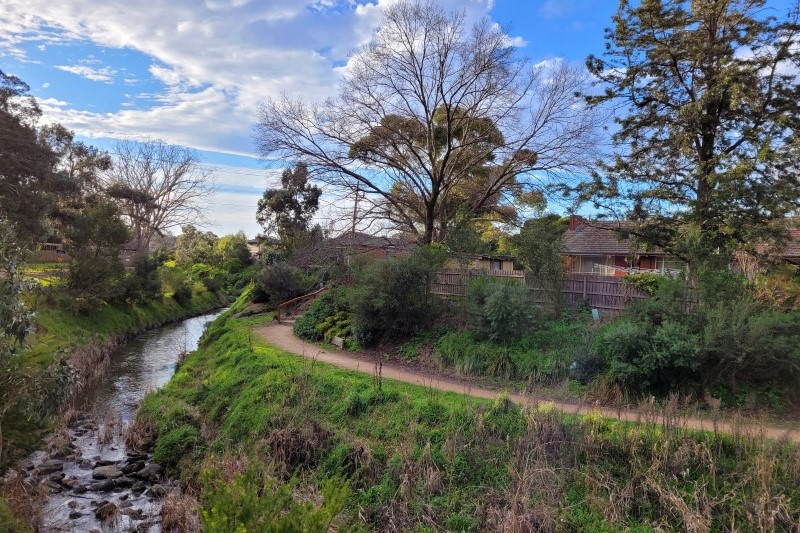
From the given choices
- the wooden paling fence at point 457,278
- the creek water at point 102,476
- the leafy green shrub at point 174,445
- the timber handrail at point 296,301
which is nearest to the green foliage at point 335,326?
the wooden paling fence at point 457,278

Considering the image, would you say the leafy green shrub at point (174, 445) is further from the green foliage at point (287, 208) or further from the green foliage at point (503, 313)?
the green foliage at point (287, 208)

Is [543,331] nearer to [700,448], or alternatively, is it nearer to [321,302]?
[700,448]

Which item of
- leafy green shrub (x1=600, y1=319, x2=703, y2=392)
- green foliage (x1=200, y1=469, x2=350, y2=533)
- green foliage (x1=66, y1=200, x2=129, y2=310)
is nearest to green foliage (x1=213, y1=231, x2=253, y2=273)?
green foliage (x1=66, y1=200, x2=129, y2=310)

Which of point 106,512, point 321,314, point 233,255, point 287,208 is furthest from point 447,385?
point 233,255

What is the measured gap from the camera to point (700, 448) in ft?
24.3

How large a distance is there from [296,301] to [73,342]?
9262 mm

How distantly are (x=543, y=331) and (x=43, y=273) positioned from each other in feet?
86.3

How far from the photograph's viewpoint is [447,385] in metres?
12.0

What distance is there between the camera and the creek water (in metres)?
8.17

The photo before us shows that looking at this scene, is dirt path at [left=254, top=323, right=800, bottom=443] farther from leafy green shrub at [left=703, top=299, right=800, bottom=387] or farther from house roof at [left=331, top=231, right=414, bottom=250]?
house roof at [left=331, top=231, right=414, bottom=250]

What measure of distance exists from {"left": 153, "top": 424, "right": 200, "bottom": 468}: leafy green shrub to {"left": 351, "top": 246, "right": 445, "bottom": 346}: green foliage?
649 cm

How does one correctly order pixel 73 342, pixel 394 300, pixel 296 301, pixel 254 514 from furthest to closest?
1. pixel 296 301
2. pixel 73 342
3. pixel 394 300
4. pixel 254 514

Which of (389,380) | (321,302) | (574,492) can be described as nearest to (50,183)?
(321,302)

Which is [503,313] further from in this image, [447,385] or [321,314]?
[321,314]
